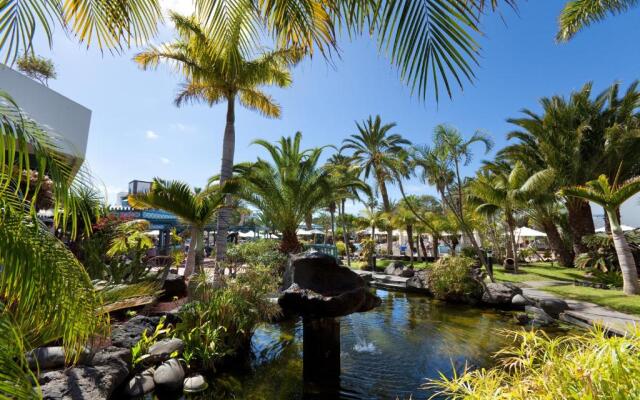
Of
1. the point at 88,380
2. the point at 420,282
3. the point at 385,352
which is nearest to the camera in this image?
the point at 88,380

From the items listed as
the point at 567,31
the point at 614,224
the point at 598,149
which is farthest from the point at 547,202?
the point at 567,31

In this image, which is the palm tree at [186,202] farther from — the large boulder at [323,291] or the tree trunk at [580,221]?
the tree trunk at [580,221]

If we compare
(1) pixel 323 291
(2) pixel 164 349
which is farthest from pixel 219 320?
(1) pixel 323 291

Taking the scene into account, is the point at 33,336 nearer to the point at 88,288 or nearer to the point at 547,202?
the point at 88,288

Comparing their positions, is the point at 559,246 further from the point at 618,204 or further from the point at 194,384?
the point at 194,384

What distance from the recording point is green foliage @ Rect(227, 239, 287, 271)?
12.1m

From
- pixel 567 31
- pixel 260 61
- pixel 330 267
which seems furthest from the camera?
pixel 260 61

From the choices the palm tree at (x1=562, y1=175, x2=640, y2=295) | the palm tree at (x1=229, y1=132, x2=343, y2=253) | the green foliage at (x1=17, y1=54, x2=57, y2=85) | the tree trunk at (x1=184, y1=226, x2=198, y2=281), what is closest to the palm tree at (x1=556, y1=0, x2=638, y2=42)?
the palm tree at (x1=562, y1=175, x2=640, y2=295)

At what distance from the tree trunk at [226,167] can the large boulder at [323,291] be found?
405 centimetres

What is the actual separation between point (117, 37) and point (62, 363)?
4.06m

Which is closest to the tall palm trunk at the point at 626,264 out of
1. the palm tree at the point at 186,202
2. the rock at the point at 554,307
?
the rock at the point at 554,307

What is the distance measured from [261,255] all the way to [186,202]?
16.8 feet

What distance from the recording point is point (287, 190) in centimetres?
1341

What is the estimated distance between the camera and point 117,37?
272 centimetres
